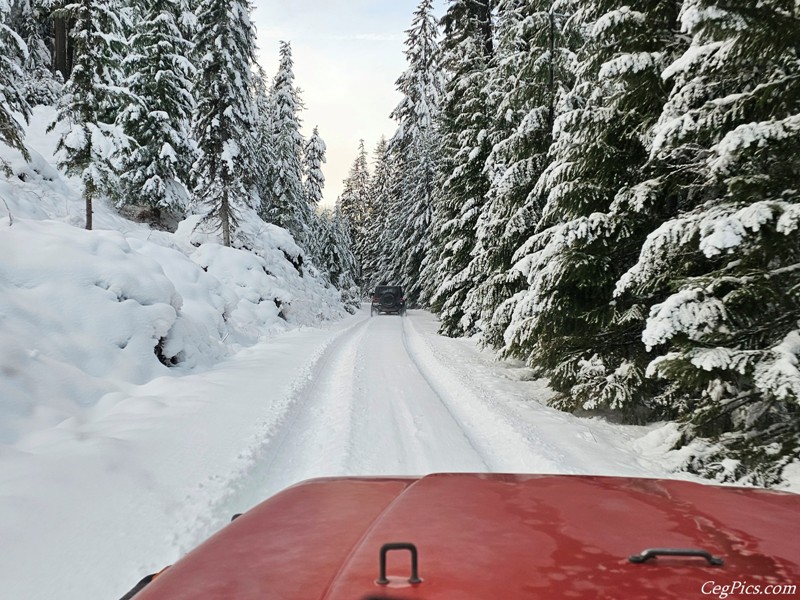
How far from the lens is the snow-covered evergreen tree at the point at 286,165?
35750mm

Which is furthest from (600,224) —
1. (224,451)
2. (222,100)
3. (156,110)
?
(156,110)

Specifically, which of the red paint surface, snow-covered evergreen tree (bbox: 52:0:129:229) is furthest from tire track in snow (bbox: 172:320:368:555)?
snow-covered evergreen tree (bbox: 52:0:129:229)

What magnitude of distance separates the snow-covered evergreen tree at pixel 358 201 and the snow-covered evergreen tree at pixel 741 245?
64.1 m

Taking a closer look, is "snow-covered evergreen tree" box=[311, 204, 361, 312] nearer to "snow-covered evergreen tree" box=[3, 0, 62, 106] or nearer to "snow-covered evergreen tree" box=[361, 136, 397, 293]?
"snow-covered evergreen tree" box=[361, 136, 397, 293]

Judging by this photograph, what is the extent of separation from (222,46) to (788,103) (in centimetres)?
2252

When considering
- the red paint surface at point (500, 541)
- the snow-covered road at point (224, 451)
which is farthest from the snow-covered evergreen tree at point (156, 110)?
the red paint surface at point (500, 541)

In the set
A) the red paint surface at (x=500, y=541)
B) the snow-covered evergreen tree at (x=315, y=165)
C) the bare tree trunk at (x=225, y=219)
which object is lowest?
the red paint surface at (x=500, y=541)

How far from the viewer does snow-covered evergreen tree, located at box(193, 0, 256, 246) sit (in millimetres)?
21062

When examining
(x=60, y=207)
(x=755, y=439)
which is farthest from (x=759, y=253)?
(x=60, y=207)

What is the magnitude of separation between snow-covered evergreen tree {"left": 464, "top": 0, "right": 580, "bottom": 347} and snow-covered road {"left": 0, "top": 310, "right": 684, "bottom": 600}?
12.3 ft

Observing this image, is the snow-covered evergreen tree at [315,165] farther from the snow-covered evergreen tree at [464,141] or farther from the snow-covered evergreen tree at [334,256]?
the snow-covered evergreen tree at [464,141]

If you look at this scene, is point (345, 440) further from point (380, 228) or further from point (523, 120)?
point (380, 228)

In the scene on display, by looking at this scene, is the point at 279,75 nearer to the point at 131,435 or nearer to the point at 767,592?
the point at 131,435

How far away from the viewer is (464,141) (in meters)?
19.0
